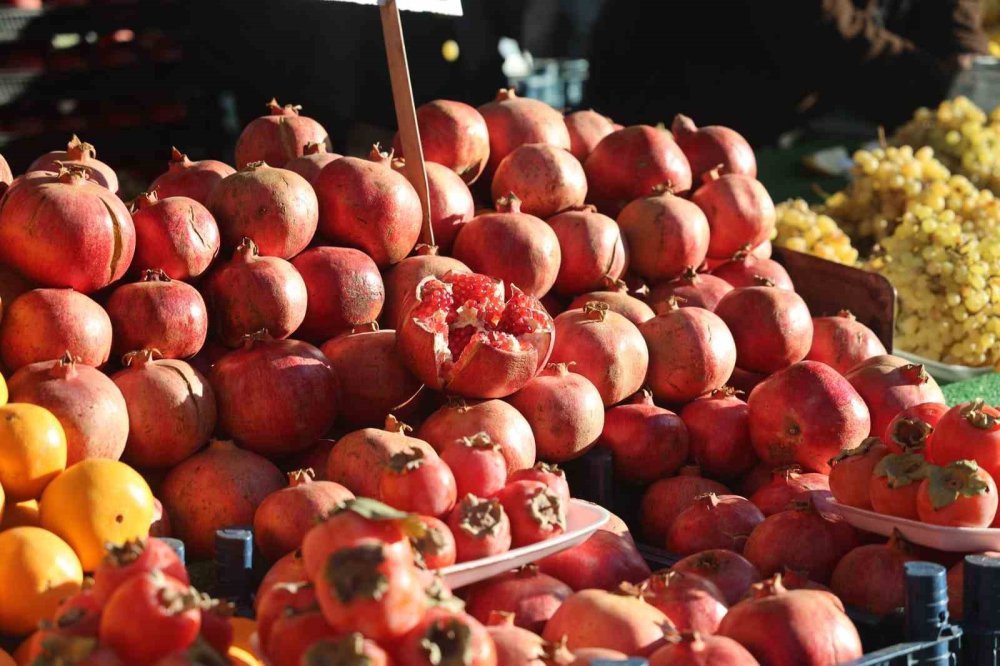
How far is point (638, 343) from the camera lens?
7.55 ft

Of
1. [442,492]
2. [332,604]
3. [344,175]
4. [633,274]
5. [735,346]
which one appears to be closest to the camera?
[332,604]

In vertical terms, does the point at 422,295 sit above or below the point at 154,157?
above

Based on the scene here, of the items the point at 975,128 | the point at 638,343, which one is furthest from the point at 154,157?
the point at 638,343

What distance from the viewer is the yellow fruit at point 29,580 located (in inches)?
58.4

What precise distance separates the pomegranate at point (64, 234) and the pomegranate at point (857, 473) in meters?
1.31

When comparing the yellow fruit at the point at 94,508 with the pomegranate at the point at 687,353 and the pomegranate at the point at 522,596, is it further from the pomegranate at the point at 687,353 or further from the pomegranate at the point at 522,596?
the pomegranate at the point at 687,353

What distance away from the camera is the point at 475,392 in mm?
2039

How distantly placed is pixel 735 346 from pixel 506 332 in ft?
2.07

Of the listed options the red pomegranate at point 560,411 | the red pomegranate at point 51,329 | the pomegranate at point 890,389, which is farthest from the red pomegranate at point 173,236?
the pomegranate at point 890,389

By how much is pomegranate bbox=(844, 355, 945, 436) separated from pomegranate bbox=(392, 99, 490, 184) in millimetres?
1029

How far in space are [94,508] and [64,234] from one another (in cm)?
55

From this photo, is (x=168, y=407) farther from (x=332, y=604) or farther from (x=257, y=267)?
(x=332, y=604)

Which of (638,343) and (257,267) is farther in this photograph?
(638,343)

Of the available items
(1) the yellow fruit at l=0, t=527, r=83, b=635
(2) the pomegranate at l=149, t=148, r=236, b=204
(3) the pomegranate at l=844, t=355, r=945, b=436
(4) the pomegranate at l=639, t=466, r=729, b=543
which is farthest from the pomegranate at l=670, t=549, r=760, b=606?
→ (2) the pomegranate at l=149, t=148, r=236, b=204
